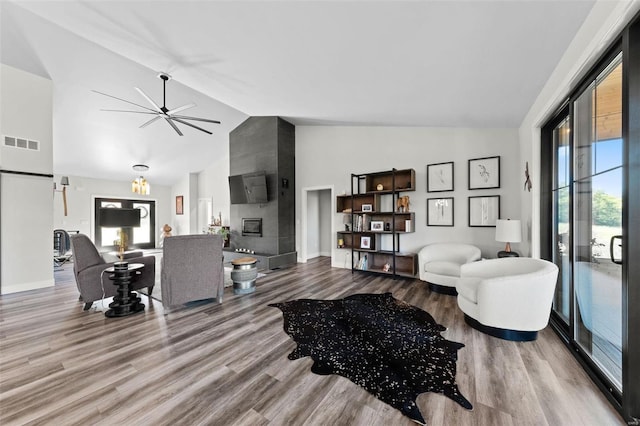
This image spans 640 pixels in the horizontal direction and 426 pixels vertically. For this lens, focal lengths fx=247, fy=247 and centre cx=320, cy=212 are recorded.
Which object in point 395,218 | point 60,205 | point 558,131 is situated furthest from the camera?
point 60,205

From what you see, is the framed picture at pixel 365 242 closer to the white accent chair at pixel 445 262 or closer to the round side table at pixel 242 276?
the white accent chair at pixel 445 262

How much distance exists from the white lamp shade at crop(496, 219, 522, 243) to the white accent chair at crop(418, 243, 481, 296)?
61 cm

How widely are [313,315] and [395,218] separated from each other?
2856 mm

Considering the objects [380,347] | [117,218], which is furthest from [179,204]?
[380,347]

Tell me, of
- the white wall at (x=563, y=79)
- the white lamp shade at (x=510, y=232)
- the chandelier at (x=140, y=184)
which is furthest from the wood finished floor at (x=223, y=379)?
the chandelier at (x=140, y=184)

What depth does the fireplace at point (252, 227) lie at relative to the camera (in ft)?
20.5

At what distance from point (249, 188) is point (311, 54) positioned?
13.1 feet

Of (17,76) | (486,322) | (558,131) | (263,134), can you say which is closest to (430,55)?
(558,131)

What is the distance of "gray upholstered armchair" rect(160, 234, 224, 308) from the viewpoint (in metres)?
2.98

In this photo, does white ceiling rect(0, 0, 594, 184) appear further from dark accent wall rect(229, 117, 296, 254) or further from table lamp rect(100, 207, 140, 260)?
A: table lamp rect(100, 207, 140, 260)

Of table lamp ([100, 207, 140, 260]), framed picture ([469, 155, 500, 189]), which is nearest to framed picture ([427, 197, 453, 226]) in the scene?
framed picture ([469, 155, 500, 189])

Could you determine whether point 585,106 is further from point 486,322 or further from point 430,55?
point 486,322

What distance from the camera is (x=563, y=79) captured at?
2129mm

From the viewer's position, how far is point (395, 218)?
5043mm
